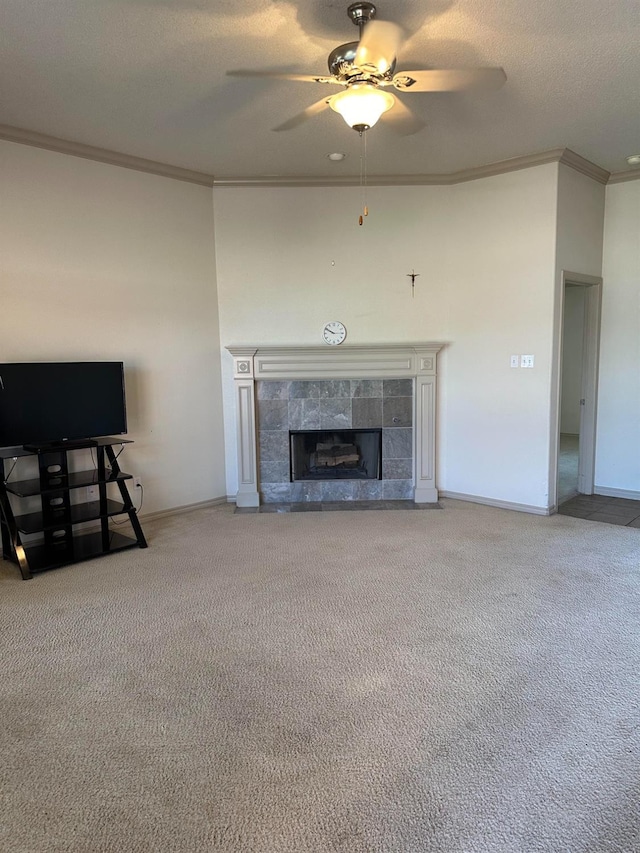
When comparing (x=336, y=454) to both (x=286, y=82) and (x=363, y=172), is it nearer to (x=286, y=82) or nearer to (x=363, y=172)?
(x=363, y=172)

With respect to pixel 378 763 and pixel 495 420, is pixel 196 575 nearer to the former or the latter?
pixel 378 763

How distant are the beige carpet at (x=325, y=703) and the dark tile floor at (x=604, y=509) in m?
0.77

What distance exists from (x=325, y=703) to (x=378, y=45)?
8.67 ft

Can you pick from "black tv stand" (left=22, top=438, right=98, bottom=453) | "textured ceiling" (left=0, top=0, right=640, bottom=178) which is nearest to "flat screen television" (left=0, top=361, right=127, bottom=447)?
"black tv stand" (left=22, top=438, right=98, bottom=453)

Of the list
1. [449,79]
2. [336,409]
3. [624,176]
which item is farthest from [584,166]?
[336,409]

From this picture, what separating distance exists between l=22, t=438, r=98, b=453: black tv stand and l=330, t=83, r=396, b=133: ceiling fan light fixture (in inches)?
105

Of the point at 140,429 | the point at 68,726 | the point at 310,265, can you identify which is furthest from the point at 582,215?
the point at 68,726

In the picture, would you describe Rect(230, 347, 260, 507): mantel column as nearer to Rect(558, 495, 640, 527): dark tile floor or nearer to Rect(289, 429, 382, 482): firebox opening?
Rect(289, 429, 382, 482): firebox opening

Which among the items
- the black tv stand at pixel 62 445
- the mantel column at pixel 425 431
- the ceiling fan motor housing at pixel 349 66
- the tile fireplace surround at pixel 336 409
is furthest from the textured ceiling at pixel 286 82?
the black tv stand at pixel 62 445

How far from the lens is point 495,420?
488 centimetres

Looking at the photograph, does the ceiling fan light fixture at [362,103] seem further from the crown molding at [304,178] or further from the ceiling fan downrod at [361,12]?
the crown molding at [304,178]

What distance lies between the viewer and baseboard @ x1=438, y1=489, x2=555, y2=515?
467cm

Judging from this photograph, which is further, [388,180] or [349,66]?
[388,180]

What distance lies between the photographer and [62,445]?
3734 millimetres
